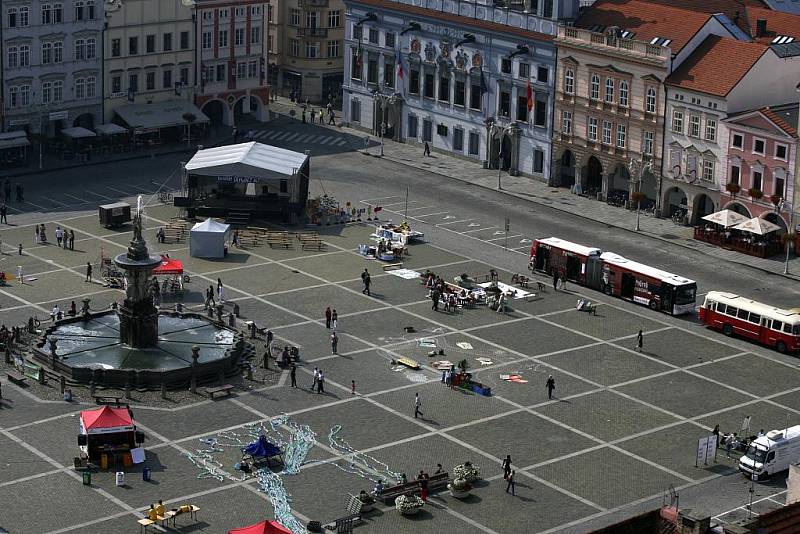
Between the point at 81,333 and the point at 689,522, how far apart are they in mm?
61304

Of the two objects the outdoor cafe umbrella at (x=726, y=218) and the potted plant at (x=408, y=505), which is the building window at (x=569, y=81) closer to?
the outdoor cafe umbrella at (x=726, y=218)

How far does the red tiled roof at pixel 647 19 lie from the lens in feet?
498

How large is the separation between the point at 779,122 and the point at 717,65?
8.78m

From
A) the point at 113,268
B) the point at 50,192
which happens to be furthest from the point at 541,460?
the point at 50,192

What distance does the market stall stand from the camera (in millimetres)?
97250

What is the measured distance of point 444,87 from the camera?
17438 cm

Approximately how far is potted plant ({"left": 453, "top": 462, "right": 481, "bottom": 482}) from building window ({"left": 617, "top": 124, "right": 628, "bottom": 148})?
6493 cm

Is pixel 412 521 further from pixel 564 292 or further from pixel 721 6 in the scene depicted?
pixel 721 6

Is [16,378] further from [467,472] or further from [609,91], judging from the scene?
[609,91]

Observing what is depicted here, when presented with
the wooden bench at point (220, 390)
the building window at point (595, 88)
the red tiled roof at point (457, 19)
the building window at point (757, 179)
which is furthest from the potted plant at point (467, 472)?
the red tiled roof at point (457, 19)

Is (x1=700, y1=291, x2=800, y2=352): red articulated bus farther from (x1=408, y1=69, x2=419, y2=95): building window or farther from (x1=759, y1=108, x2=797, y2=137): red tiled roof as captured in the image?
(x1=408, y1=69, x2=419, y2=95): building window

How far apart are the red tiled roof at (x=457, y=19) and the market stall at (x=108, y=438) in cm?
7581

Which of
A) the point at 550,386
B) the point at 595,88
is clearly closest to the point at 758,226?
the point at 595,88

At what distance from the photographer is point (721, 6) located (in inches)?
6417
